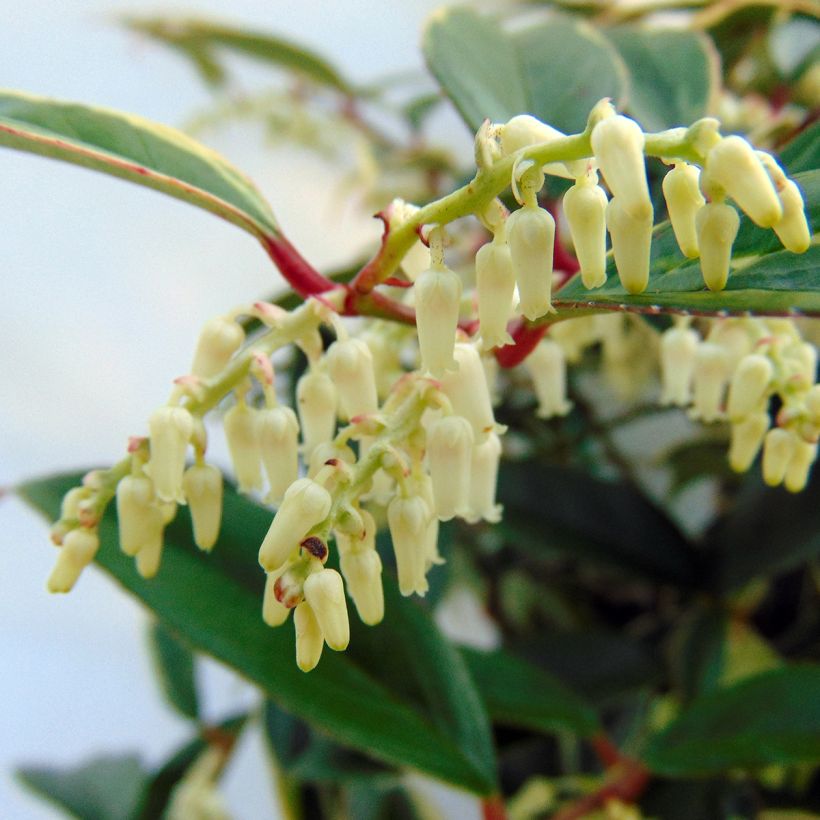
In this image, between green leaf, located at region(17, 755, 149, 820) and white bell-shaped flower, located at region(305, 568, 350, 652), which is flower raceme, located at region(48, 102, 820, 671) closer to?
white bell-shaped flower, located at region(305, 568, 350, 652)

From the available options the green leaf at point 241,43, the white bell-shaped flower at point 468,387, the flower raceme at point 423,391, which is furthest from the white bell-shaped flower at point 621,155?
the green leaf at point 241,43

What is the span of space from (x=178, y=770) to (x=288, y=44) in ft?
2.81

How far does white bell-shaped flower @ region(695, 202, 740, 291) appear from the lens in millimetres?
266

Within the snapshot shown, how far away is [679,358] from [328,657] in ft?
0.93

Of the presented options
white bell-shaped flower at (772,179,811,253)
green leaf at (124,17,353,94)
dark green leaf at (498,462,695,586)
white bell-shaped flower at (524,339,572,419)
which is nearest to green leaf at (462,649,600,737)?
dark green leaf at (498,462,695,586)

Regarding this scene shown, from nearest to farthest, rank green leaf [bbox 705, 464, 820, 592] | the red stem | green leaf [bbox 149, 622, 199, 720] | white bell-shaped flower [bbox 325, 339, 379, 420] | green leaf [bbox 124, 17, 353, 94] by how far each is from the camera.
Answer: white bell-shaped flower [bbox 325, 339, 379, 420] < the red stem < green leaf [bbox 705, 464, 820, 592] < green leaf [bbox 149, 622, 199, 720] < green leaf [bbox 124, 17, 353, 94]

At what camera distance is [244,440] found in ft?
1.23

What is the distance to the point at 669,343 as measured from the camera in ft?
1.62

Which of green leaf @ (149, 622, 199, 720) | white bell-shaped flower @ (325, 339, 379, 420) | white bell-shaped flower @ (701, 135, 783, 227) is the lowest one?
green leaf @ (149, 622, 199, 720)

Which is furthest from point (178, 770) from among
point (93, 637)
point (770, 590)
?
point (770, 590)

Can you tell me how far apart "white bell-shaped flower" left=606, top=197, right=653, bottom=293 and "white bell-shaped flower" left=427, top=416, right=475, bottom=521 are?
0.30 ft

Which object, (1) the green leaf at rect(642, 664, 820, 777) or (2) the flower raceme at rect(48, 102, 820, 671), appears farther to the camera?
(1) the green leaf at rect(642, 664, 820, 777)

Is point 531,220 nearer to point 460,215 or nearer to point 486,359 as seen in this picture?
point 460,215

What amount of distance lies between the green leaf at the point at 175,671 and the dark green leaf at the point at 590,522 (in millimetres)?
392
